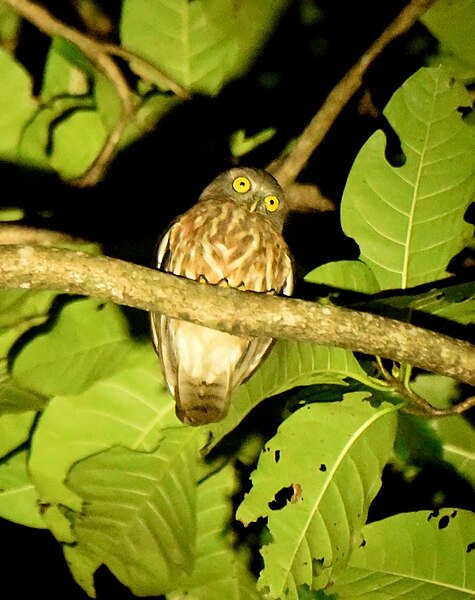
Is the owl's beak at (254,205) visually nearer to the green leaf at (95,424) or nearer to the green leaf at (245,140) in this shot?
the green leaf at (245,140)

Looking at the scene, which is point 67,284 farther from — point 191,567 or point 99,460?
point 191,567

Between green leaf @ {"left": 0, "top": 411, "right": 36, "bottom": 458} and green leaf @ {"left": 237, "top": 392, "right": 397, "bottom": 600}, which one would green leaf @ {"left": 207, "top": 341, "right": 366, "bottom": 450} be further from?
green leaf @ {"left": 0, "top": 411, "right": 36, "bottom": 458}

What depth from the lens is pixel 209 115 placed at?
7.03ft

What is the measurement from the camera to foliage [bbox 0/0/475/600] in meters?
1.87

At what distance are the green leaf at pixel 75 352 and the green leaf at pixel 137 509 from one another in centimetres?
24

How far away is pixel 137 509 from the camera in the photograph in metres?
2.07

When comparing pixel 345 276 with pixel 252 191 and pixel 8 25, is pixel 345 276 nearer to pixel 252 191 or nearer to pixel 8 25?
pixel 252 191

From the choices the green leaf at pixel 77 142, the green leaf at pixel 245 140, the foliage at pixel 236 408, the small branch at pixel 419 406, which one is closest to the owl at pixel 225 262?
the green leaf at pixel 245 140

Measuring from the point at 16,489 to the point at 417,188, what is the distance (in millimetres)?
1378

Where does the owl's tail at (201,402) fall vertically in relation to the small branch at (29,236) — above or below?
below

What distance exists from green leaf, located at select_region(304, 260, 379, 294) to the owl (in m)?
0.58

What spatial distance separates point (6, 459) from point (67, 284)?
3.58 feet

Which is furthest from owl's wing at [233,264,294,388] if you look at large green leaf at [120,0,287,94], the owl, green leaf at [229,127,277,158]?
large green leaf at [120,0,287,94]

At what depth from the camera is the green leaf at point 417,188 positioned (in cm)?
186
